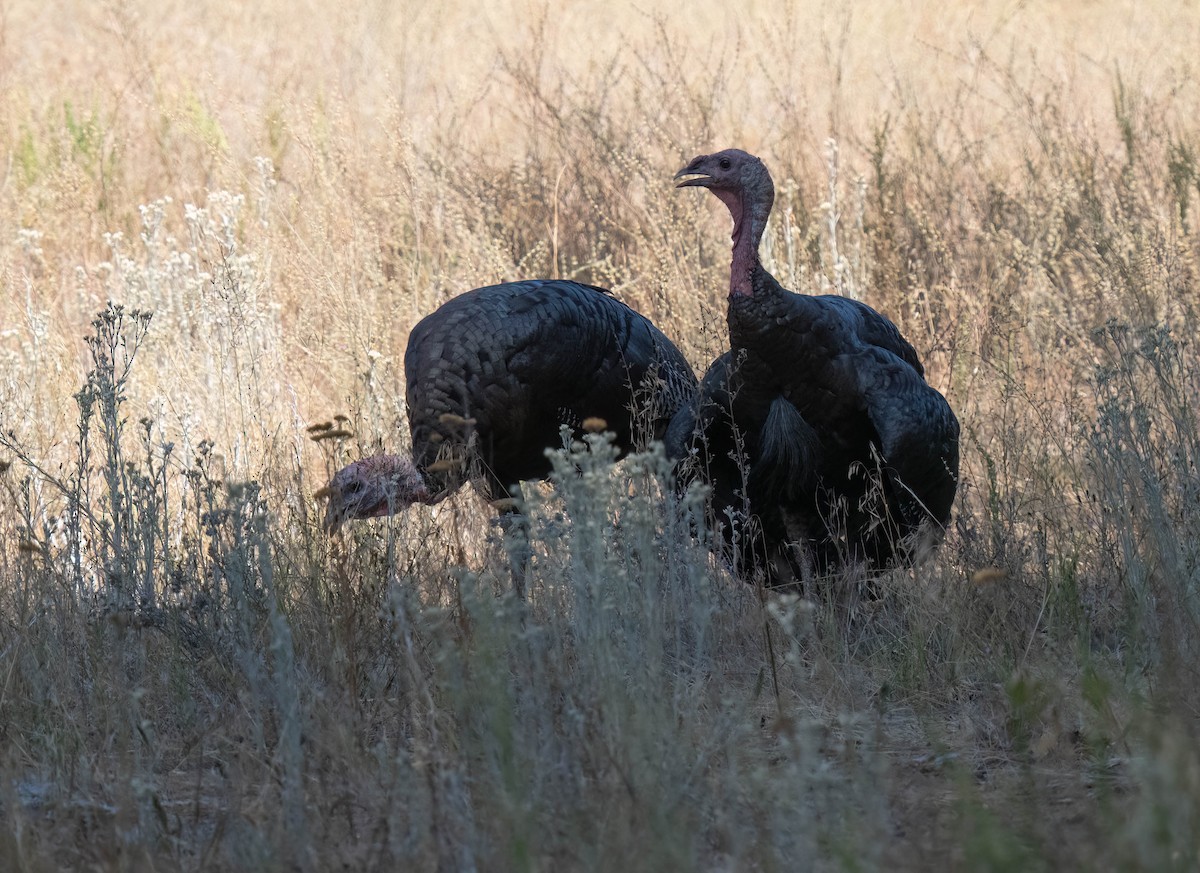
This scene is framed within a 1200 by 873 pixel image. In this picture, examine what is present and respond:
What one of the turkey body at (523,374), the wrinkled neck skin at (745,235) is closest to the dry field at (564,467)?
the turkey body at (523,374)

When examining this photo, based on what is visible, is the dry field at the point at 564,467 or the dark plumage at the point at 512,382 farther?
the dark plumage at the point at 512,382

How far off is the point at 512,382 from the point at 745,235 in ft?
3.08

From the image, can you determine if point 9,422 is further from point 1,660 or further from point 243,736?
point 243,736

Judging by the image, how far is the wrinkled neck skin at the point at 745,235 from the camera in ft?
14.2

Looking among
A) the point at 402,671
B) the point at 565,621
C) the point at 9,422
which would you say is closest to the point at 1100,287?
the point at 565,621

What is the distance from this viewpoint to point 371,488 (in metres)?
4.67

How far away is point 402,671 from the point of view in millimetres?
3350

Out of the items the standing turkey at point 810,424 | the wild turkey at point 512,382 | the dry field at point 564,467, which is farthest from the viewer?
the wild turkey at point 512,382

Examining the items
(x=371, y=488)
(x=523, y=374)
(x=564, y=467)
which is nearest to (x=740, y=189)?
(x=523, y=374)

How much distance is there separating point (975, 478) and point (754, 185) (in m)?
1.65

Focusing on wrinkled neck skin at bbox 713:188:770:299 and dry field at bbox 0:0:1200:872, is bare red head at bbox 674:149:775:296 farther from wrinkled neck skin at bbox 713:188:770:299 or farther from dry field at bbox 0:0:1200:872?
dry field at bbox 0:0:1200:872

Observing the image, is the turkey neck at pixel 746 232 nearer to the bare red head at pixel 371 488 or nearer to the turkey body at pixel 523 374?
the turkey body at pixel 523 374

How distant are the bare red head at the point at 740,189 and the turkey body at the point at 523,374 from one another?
501 mm

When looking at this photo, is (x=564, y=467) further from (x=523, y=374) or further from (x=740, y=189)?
(x=523, y=374)
